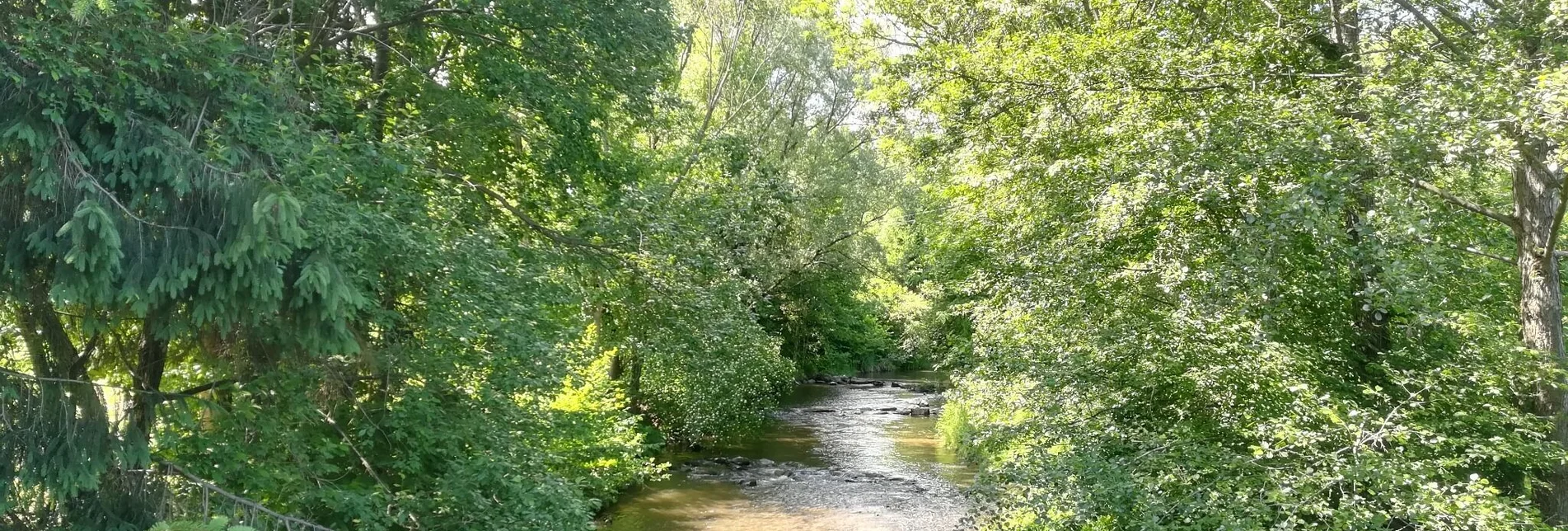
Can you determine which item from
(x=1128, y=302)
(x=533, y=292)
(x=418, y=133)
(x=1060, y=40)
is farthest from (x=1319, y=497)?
(x=418, y=133)

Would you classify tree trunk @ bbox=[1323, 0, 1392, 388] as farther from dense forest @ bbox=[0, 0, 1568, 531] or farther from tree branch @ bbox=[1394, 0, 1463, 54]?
tree branch @ bbox=[1394, 0, 1463, 54]

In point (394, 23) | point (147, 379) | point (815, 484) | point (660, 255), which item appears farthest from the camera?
point (815, 484)

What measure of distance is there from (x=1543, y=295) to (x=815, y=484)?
11.3m

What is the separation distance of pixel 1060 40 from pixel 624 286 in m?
5.76

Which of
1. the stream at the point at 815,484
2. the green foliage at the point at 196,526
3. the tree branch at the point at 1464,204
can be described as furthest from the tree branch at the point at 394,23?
the tree branch at the point at 1464,204

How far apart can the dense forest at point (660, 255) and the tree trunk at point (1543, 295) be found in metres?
0.03

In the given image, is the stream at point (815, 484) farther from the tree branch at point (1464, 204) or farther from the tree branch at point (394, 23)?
the tree branch at point (394, 23)

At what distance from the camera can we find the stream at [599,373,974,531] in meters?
13.5

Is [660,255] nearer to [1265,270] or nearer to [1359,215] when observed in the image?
[1265,270]

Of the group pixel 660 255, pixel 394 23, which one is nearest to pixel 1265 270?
pixel 660 255

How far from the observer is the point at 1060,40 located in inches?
365

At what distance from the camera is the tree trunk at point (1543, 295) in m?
6.97

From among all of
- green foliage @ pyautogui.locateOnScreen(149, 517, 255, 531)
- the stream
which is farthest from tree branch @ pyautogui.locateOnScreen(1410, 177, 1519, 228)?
green foliage @ pyautogui.locateOnScreen(149, 517, 255, 531)

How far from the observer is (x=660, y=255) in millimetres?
9938
